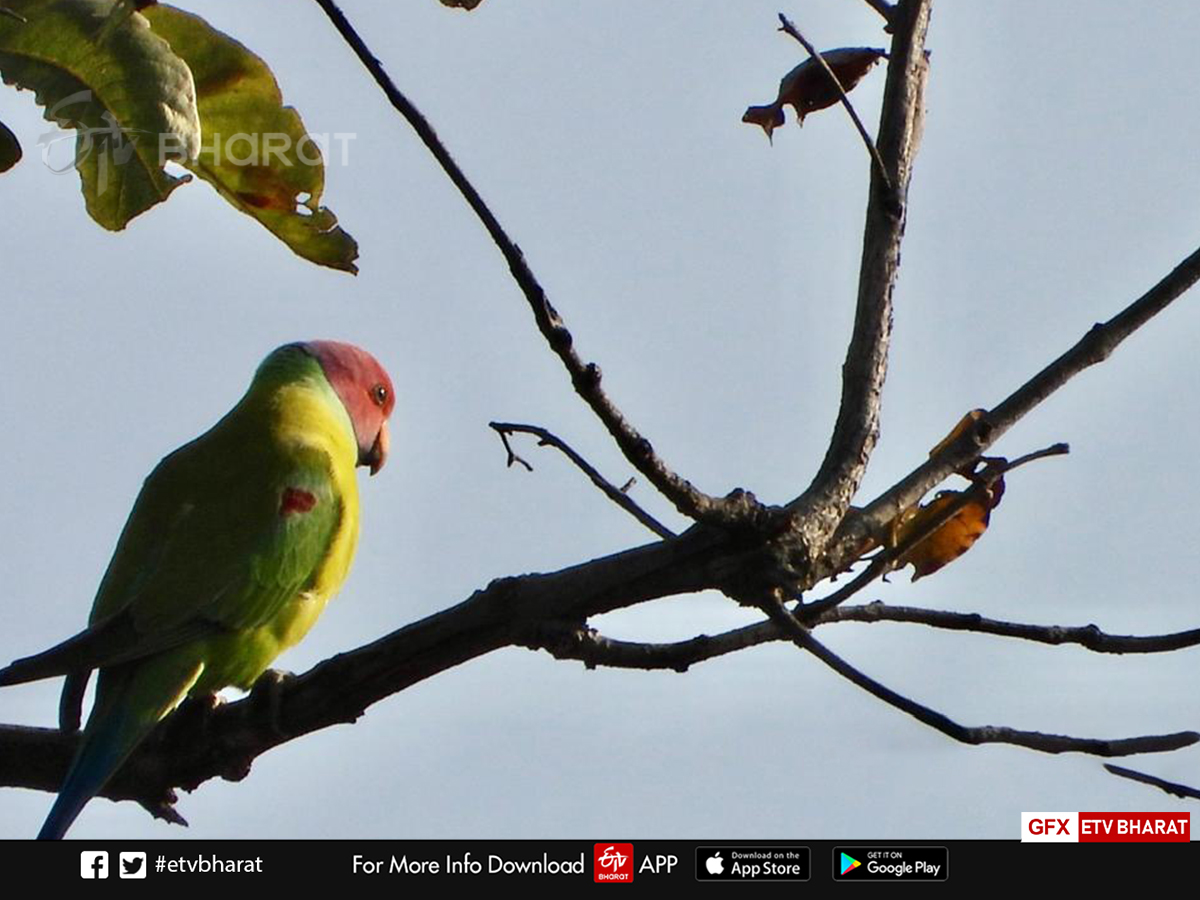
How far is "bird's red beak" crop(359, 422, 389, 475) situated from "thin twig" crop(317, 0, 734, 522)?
392 cm

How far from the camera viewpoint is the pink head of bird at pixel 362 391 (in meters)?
5.84

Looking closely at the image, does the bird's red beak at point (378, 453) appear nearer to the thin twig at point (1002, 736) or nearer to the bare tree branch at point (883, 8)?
the bare tree branch at point (883, 8)

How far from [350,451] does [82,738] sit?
2.02 metres

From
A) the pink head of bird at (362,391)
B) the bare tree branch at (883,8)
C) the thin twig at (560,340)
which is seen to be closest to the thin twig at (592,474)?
the thin twig at (560,340)

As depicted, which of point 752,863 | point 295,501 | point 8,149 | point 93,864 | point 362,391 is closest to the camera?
point 8,149

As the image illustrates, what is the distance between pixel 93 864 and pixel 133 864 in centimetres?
9

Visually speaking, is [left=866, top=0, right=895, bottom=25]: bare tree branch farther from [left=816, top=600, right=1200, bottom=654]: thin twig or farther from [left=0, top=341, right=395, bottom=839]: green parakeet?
[left=0, top=341, right=395, bottom=839]: green parakeet

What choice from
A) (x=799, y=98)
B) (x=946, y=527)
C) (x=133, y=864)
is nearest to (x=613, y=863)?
(x=133, y=864)

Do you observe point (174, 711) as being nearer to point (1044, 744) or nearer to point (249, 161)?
point (249, 161)

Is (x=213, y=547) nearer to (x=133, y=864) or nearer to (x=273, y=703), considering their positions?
(x=133, y=864)

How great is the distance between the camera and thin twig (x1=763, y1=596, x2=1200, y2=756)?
192cm

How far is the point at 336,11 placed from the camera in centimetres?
169

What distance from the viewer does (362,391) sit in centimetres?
590

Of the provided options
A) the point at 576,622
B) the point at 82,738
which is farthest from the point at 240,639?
the point at 576,622
